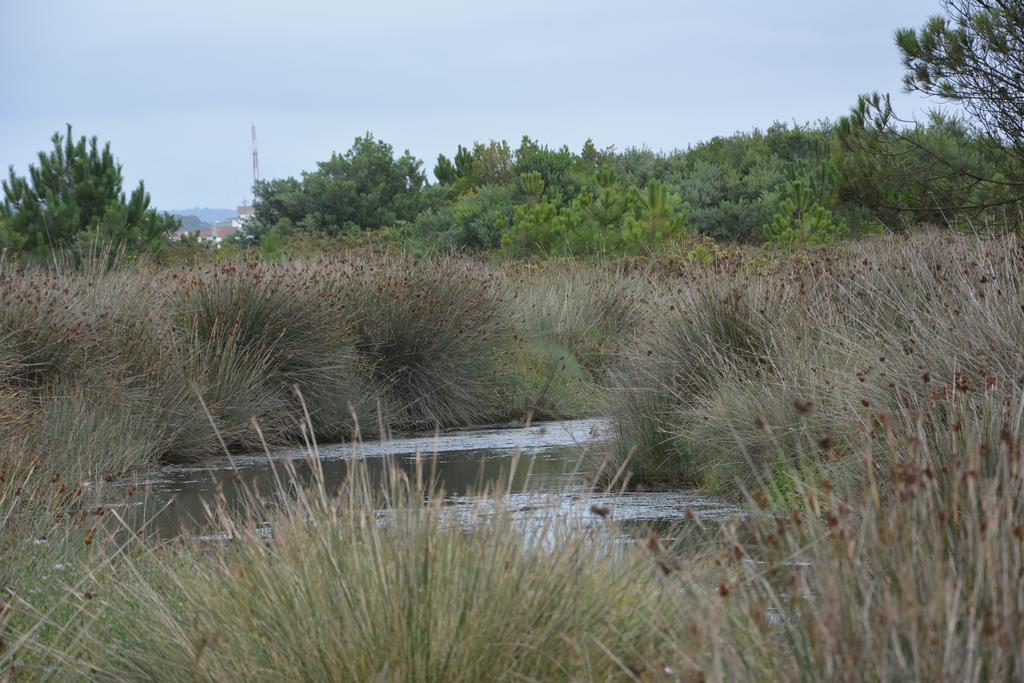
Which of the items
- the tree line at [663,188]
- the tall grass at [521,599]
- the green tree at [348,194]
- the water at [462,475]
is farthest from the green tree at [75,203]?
the tall grass at [521,599]

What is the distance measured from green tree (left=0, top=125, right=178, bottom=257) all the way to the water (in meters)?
16.2

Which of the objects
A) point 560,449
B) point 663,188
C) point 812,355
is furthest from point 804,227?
point 812,355

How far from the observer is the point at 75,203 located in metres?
27.8

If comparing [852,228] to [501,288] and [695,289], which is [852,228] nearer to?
[501,288]

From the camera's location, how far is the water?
7656 millimetres

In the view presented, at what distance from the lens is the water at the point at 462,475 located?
25.1 feet

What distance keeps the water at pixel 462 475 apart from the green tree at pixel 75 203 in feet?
53.1

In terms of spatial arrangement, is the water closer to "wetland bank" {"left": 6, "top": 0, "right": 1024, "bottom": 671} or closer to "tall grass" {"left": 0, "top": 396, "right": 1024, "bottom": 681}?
"wetland bank" {"left": 6, "top": 0, "right": 1024, "bottom": 671}

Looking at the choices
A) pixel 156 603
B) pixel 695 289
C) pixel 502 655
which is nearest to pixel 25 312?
pixel 695 289

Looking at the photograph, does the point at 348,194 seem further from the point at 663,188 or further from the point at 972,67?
the point at 972,67

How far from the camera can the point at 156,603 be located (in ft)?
12.5

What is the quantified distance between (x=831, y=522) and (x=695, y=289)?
7741 mm

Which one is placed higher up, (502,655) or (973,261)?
(973,261)

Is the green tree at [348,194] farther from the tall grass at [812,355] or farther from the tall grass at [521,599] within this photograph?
the tall grass at [521,599]
